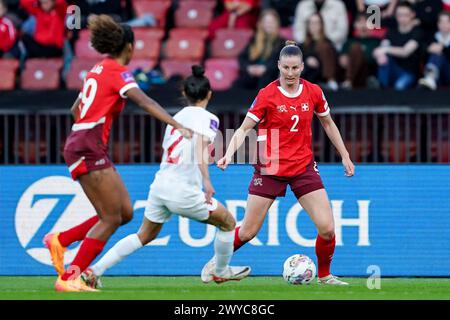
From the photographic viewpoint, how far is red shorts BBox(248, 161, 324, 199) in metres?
11.0

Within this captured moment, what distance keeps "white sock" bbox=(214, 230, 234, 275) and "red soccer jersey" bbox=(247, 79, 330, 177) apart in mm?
763

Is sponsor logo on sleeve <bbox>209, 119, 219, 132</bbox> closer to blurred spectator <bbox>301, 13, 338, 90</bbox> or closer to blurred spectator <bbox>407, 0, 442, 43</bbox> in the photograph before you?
blurred spectator <bbox>301, 13, 338, 90</bbox>

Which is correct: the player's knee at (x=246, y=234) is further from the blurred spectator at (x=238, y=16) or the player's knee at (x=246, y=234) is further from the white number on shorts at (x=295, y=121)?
the blurred spectator at (x=238, y=16)

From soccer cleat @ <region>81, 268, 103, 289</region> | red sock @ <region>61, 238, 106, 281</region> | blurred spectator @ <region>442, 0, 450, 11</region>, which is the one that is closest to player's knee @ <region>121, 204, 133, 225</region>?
red sock @ <region>61, 238, 106, 281</region>

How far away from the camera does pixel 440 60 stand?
15.1 meters

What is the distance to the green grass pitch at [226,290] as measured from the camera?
9.85 metres

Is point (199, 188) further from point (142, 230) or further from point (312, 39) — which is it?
point (312, 39)

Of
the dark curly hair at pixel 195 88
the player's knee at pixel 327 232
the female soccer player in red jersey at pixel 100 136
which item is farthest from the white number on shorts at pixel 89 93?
the player's knee at pixel 327 232

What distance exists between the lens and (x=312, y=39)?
50.4 ft

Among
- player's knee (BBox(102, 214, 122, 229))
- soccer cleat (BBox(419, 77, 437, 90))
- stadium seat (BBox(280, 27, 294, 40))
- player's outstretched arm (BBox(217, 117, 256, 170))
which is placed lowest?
player's knee (BBox(102, 214, 122, 229))

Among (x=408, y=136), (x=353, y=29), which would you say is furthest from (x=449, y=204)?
(x=353, y=29)

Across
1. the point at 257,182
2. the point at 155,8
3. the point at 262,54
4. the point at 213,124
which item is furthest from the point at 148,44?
the point at 213,124

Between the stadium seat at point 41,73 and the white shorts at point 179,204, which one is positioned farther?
the stadium seat at point 41,73

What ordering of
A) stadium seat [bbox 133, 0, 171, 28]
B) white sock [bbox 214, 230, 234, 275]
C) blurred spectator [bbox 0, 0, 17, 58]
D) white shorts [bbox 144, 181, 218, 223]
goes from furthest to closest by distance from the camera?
stadium seat [bbox 133, 0, 171, 28]
blurred spectator [bbox 0, 0, 17, 58]
white sock [bbox 214, 230, 234, 275]
white shorts [bbox 144, 181, 218, 223]
